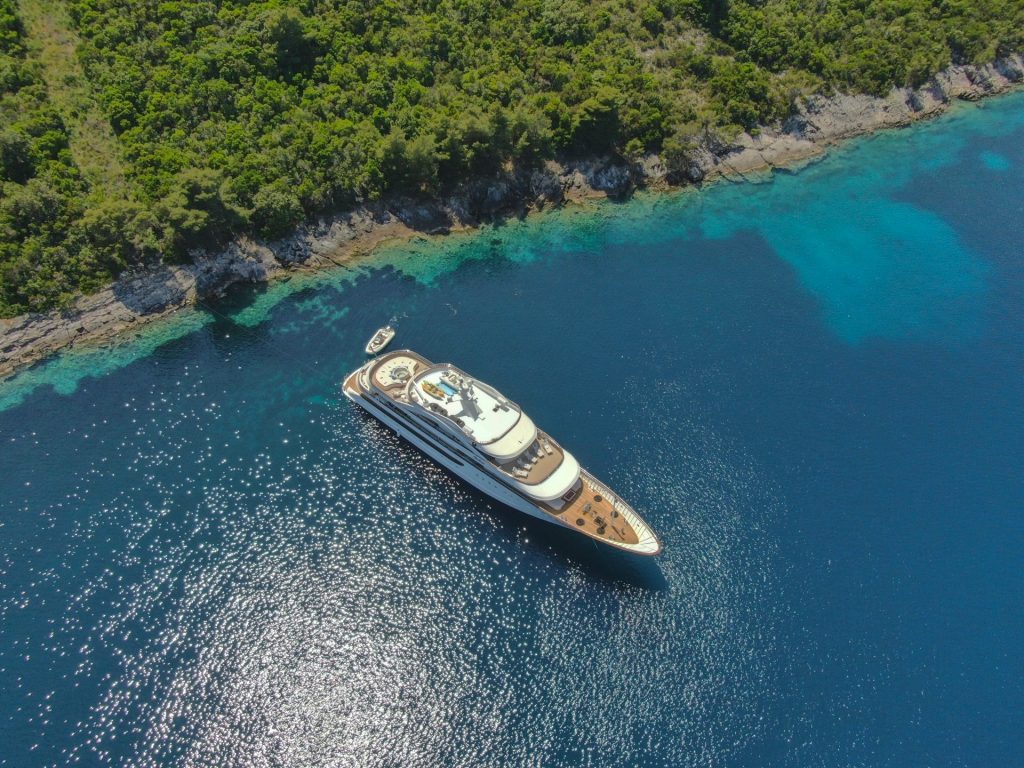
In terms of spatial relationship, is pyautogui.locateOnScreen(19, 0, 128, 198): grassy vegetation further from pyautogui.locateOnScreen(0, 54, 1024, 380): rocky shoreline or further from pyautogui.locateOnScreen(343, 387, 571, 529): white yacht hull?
A: pyautogui.locateOnScreen(343, 387, 571, 529): white yacht hull

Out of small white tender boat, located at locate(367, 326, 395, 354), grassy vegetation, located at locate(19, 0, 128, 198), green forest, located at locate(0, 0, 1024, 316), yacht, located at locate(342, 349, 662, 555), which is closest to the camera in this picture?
yacht, located at locate(342, 349, 662, 555)

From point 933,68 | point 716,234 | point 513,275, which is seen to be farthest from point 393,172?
point 933,68

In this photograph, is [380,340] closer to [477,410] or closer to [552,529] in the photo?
[477,410]

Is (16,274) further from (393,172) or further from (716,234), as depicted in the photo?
(716,234)

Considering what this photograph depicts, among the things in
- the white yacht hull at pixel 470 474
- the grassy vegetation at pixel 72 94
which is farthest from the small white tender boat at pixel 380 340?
the grassy vegetation at pixel 72 94

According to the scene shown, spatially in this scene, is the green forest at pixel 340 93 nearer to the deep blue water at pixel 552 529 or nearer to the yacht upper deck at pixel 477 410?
the deep blue water at pixel 552 529

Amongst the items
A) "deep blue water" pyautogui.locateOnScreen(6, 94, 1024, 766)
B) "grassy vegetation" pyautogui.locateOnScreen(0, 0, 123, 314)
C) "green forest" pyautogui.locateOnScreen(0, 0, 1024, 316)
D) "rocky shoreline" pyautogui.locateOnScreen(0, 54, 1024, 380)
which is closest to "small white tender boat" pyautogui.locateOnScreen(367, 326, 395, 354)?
"deep blue water" pyautogui.locateOnScreen(6, 94, 1024, 766)

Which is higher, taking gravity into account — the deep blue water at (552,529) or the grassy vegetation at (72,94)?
the grassy vegetation at (72,94)
